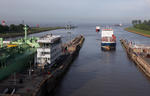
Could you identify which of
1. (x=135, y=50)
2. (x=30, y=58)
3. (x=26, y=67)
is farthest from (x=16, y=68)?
(x=135, y=50)

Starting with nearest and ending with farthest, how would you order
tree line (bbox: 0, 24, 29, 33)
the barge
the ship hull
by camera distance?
the barge < the ship hull < tree line (bbox: 0, 24, 29, 33)

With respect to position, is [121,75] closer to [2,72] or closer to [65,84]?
[65,84]

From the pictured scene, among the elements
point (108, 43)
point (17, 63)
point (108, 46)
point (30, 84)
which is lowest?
point (30, 84)

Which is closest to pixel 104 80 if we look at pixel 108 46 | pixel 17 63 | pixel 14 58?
pixel 17 63

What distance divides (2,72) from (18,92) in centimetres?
340

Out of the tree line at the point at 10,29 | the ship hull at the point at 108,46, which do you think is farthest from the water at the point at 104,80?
the tree line at the point at 10,29

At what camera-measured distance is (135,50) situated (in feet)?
107

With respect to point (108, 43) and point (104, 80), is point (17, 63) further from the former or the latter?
point (108, 43)

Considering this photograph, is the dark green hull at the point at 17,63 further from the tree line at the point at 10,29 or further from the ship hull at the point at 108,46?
the tree line at the point at 10,29

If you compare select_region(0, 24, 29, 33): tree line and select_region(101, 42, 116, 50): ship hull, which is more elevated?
select_region(0, 24, 29, 33): tree line

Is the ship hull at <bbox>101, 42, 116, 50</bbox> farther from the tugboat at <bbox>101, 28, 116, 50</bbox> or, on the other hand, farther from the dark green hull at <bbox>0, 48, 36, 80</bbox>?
the dark green hull at <bbox>0, 48, 36, 80</bbox>

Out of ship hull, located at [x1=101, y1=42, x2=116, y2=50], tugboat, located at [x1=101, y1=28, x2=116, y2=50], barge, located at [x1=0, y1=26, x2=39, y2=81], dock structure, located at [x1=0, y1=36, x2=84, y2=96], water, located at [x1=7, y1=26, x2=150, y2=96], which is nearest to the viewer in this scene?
dock structure, located at [x1=0, y1=36, x2=84, y2=96]

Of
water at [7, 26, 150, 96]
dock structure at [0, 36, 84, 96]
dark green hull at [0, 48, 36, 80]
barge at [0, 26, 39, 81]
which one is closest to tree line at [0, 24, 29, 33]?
barge at [0, 26, 39, 81]

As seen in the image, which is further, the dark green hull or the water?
the water
